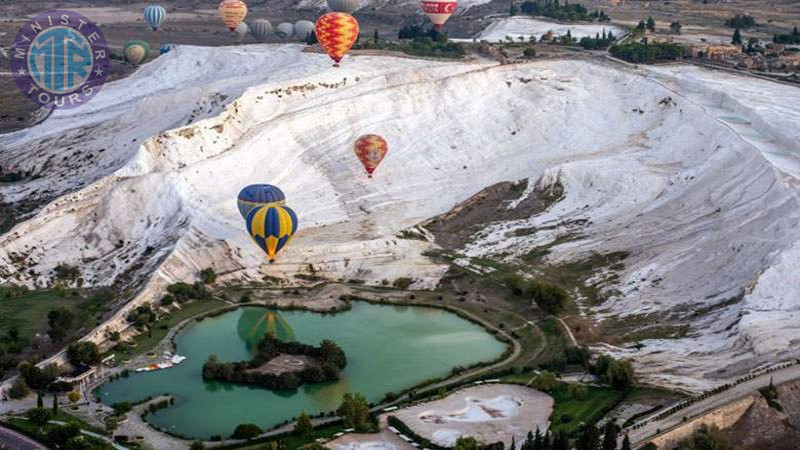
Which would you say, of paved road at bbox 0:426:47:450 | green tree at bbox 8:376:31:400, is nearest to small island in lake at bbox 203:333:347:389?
green tree at bbox 8:376:31:400

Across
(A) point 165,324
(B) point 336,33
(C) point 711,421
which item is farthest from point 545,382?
(B) point 336,33

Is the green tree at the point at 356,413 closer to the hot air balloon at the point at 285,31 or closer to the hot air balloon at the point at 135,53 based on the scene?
the hot air balloon at the point at 135,53

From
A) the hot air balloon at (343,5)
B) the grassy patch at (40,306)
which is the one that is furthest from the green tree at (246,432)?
the hot air balloon at (343,5)

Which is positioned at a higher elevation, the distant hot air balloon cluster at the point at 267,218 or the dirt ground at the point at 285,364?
the distant hot air balloon cluster at the point at 267,218

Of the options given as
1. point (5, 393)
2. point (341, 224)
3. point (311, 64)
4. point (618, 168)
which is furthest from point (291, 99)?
point (5, 393)

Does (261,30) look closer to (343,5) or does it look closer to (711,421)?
(343,5)

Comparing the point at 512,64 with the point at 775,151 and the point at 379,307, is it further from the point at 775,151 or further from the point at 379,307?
the point at 379,307
